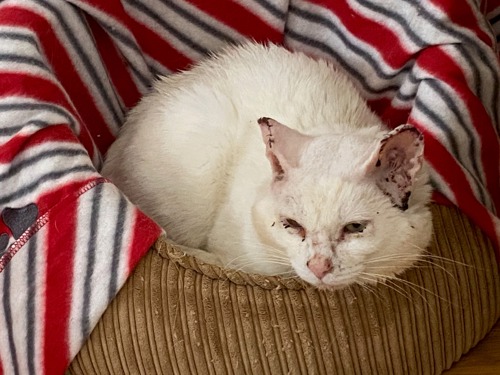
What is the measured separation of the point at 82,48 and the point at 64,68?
5 cm

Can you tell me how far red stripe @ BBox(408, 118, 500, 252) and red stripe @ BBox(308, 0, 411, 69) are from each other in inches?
5.6

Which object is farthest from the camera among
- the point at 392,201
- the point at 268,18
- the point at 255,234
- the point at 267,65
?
the point at 268,18

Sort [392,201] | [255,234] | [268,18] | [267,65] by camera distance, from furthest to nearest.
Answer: [268,18]
[267,65]
[255,234]
[392,201]

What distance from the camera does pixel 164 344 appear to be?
98 centimetres

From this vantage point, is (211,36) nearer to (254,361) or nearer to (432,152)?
(432,152)

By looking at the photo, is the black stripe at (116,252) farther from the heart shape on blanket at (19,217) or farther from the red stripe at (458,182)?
the red stripe at (458,182)

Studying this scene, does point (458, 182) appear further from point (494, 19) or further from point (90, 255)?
point (90, 255)

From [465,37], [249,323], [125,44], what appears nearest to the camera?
[249,323]

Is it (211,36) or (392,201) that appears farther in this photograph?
(211,36)

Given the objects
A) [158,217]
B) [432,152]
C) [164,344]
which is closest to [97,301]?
[164,344]

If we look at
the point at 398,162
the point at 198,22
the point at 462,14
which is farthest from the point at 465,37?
the point at 198,22

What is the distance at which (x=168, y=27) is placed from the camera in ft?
4.04

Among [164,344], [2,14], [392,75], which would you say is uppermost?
[392,75]

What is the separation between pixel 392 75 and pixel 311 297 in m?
0.43
